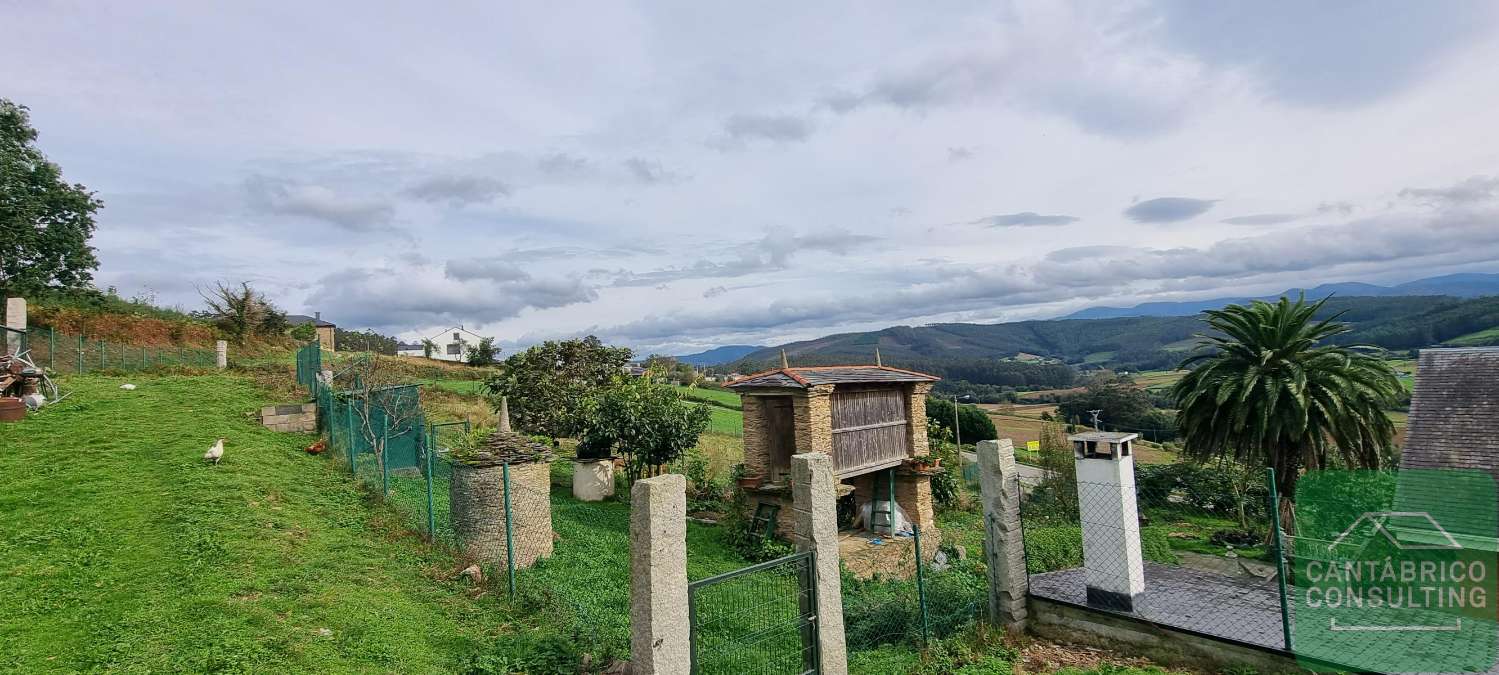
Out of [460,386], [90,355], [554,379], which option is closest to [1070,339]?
[460,386]

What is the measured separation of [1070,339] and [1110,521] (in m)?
189

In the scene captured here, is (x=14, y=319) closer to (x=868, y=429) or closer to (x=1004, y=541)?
(x=868, y=429)


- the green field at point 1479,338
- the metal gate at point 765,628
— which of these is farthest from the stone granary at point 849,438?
the green field at point 1479,338

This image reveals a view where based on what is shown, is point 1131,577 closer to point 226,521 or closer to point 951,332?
point 226,521

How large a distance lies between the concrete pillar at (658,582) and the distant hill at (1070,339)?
77.4 m

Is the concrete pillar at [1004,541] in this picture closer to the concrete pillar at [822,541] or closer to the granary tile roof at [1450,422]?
the concrete pillar at [822,541]

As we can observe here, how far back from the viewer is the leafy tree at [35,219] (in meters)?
24.6

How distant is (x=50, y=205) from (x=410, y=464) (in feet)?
A: 82.3

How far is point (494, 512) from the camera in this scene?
9.59 meters

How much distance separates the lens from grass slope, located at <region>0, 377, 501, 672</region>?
5.93 metres

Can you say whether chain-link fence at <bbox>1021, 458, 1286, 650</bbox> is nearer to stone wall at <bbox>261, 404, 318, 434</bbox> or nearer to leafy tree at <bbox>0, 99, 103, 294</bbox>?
stone wall at <bbox>261, 404, 318, 434</bbox>

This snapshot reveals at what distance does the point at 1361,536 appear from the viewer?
35.2ft

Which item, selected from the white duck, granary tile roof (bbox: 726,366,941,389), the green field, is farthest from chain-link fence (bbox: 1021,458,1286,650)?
the green field

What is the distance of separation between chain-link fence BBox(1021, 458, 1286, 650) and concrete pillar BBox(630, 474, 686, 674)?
504cm
